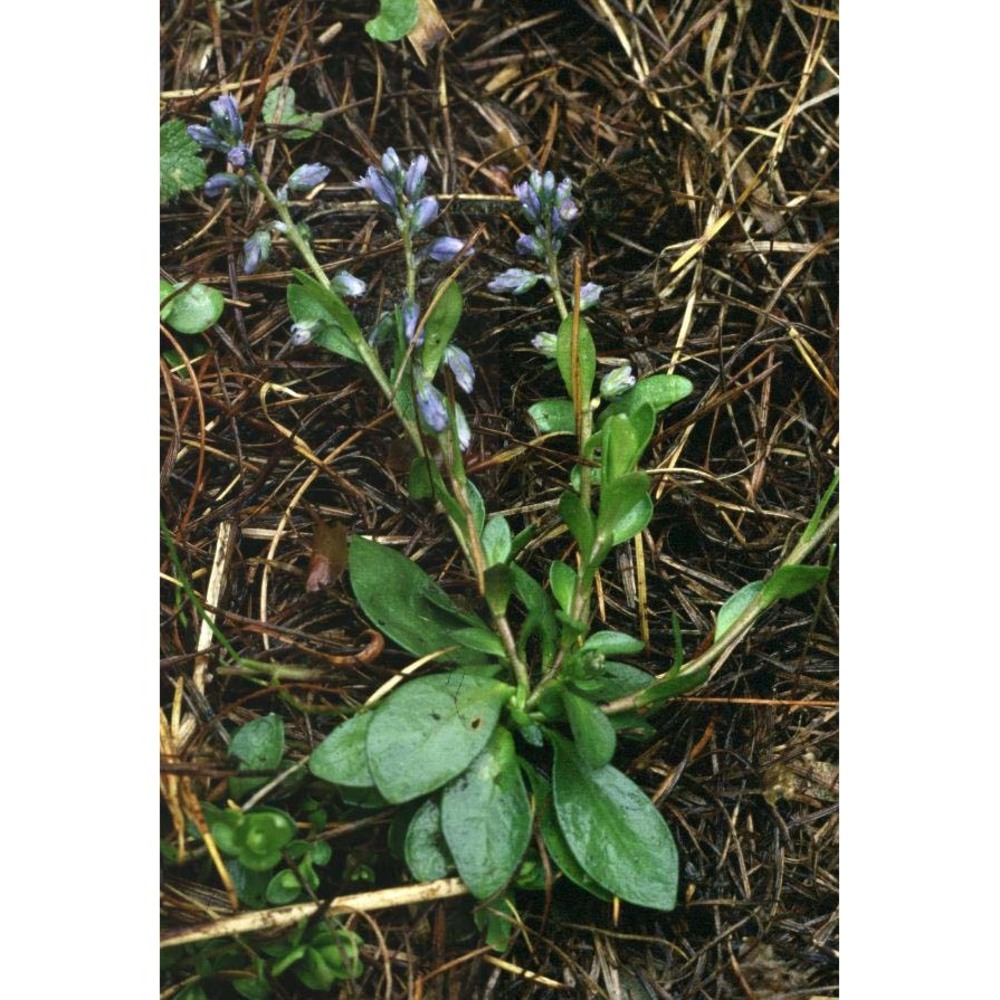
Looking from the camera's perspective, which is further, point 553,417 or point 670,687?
point 553,417

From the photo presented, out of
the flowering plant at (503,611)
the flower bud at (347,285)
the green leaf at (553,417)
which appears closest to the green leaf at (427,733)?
the flowering plant at (503,611)

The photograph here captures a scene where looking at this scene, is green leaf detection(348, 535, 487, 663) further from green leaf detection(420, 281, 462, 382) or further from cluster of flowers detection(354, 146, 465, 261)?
cluster of flowers detection(354, 146, 465, 261)

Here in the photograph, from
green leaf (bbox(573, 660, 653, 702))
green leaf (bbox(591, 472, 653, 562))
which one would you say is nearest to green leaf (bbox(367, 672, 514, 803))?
green leaf (bbox(573, 660, 653, 702))

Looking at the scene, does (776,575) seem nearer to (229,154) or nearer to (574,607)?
(574,607)

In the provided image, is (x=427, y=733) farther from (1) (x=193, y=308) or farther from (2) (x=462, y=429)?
(1) (x=193, y=308)

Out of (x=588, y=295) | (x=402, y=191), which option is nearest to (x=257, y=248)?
(x=402, y=191)

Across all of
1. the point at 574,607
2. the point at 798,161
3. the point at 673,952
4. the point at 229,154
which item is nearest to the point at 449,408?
the point at 574,607

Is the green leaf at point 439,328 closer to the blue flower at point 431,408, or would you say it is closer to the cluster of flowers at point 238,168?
the blue flower at point 431,408
